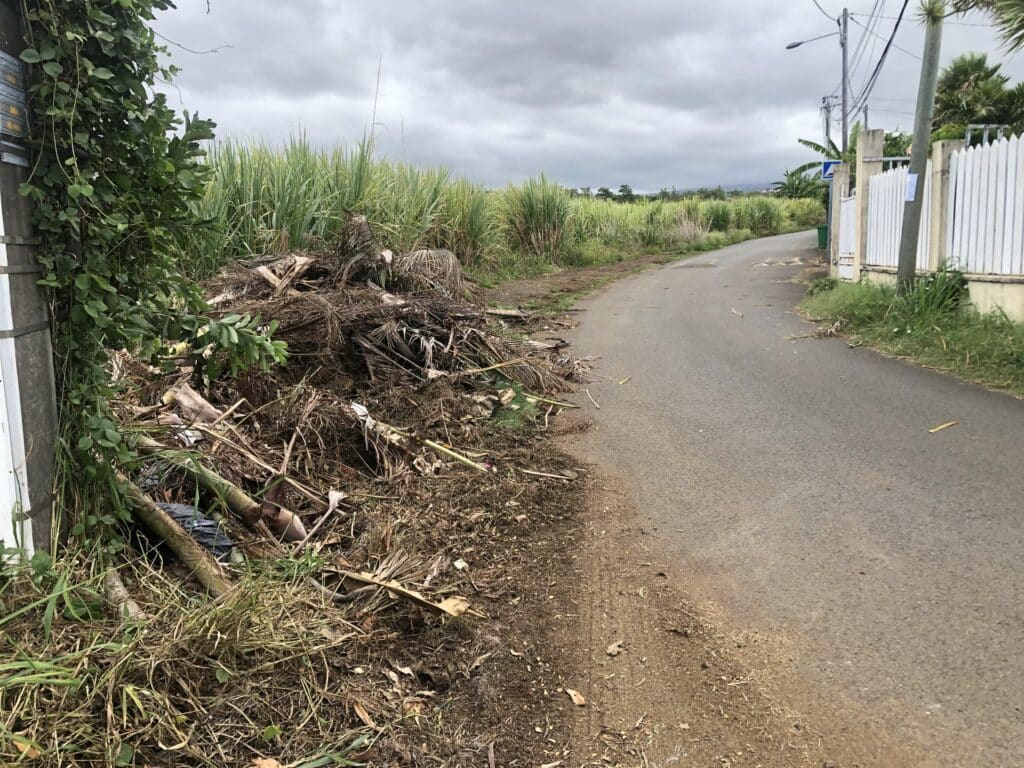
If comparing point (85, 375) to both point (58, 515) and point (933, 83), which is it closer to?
point (58, 515)

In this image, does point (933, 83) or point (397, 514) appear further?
point (933, 83)

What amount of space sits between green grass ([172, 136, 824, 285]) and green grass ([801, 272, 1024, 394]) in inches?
234

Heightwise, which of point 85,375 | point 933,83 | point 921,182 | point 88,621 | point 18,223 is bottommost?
point 88,621

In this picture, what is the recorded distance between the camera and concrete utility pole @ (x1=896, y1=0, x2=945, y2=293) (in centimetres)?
872

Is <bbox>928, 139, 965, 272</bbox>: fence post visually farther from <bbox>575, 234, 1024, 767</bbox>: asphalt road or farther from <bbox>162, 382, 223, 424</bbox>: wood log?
<bbox>162, 382, 223, 424</bbox>: wood log

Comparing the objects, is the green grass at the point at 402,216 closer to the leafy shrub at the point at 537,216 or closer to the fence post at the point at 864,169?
the leafy shrub at the point at 537,216

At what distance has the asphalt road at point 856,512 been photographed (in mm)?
2596

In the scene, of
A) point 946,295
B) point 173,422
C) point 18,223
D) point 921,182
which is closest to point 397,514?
point 173,422

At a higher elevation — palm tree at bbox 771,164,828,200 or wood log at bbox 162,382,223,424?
palm tree at bbox 771,164,828,200

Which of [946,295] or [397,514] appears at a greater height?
[946,295]

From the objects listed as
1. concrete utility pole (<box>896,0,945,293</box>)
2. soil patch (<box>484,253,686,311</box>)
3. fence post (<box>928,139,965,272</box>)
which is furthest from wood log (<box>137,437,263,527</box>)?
fence post (<box>928,139,965,272</box>)

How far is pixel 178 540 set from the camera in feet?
9.18

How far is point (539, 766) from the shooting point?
87.6 inches

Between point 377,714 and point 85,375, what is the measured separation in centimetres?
152
